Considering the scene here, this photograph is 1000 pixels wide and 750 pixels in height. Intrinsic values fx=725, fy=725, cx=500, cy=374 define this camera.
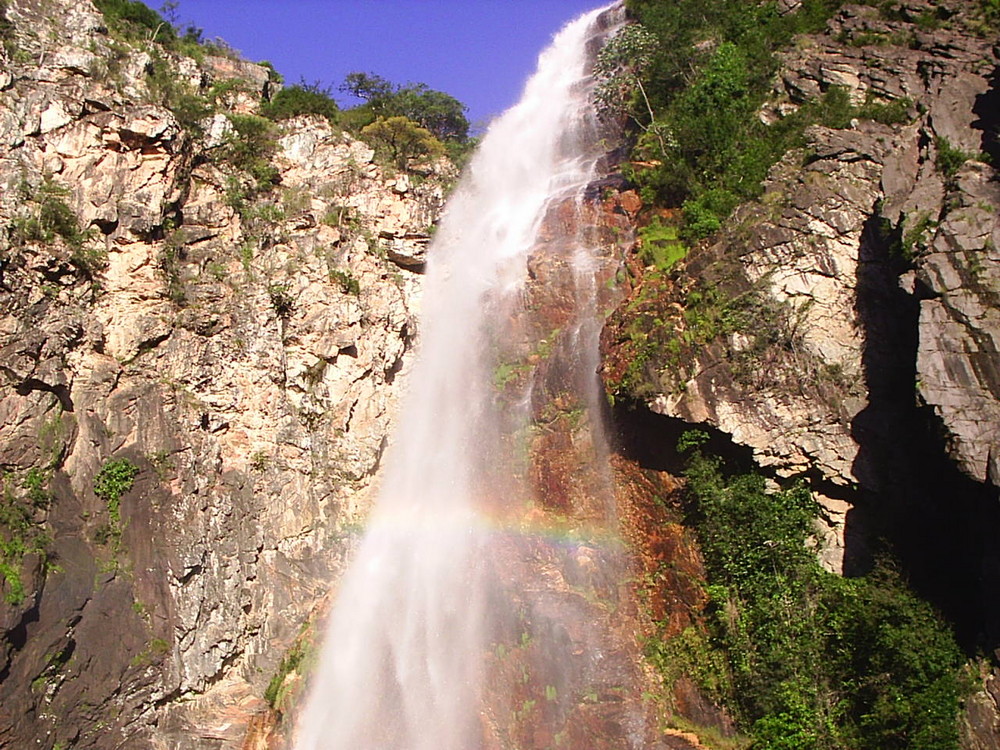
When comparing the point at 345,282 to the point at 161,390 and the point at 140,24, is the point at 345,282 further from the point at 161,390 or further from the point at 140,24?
the point at 140,24

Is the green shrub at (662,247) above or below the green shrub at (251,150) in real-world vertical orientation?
below

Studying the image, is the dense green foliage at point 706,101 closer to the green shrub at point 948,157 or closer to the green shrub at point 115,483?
the green shrub at point 948,157

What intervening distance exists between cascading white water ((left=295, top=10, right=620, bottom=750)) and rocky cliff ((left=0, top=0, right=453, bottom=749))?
99 centimetres

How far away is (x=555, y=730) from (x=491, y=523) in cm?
525

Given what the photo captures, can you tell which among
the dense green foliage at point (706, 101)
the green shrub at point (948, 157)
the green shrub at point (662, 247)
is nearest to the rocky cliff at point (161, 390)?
the green shrub at point (662, 247)

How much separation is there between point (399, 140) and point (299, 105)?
374 centimetres

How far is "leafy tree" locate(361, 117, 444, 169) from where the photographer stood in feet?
87.2

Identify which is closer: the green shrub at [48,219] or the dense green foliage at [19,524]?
the dense green foliage at [19,524]

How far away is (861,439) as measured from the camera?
14.7 meters

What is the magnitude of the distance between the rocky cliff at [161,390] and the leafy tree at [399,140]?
424cm

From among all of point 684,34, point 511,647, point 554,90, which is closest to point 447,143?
point 554,90

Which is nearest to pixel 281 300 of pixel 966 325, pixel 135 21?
pixel 135 21

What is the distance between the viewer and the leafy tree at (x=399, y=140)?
2659cm

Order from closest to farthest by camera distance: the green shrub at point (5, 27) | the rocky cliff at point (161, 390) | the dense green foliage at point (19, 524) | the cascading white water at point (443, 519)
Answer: the dense green foliage at point (19, 524)
the rocky cliff at point (161, 390)
the cascading white water at point (443, 519)
the green shrub at point (5, 27)
